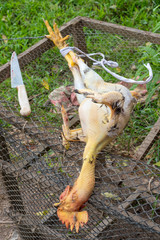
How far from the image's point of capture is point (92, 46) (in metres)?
3.41

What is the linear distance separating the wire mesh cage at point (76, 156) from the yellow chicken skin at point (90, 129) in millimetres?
79

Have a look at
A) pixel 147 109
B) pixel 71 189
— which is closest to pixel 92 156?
pixel 71 189

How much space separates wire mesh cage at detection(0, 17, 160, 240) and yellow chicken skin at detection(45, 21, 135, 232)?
8cm

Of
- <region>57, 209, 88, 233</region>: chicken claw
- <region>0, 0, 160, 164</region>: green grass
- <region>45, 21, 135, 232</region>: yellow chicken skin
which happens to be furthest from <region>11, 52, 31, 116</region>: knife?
<region>0, 0, 160, 164</region>: green grass

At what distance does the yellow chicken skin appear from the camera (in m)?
1.51

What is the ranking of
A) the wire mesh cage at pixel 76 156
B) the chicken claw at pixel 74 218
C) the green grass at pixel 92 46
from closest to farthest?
the chicken claw at pixel 74 218 < the wire mesh cage at pixel 76 156 < the green grass at pixel 92 46

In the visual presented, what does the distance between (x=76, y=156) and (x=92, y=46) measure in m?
1.69

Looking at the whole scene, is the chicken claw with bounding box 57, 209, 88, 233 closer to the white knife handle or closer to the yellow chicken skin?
the yellow chicken skin

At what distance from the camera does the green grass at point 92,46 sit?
107 inches

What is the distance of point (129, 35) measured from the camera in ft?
8.30

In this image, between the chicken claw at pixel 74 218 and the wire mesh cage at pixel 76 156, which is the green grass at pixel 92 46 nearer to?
the wire mesh cage at pixel 76 156

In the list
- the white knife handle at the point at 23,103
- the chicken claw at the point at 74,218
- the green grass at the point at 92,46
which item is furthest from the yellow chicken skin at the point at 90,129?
the green grass at the point at 92,46

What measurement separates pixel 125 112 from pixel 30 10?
279 cm

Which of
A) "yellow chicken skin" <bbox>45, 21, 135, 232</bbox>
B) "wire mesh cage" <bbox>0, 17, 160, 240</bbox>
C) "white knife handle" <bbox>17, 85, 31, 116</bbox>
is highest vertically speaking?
"white knife handle" <bbox>17, 85, 31, 116</bbox>
